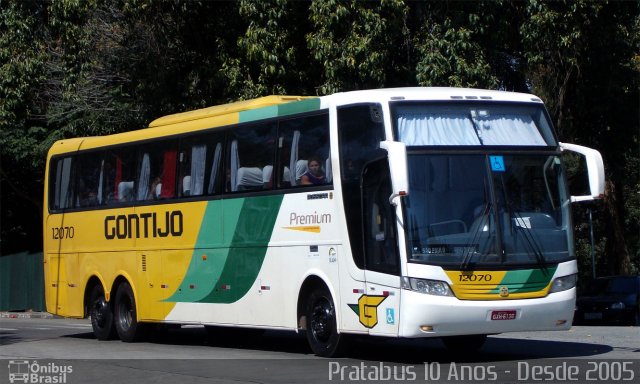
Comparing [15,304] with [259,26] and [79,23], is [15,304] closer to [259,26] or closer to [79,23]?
[79,23]

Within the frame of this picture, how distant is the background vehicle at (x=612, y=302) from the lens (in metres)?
25.3

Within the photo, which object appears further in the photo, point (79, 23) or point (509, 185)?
point (79, 23)

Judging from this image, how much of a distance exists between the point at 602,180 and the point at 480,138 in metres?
1.60

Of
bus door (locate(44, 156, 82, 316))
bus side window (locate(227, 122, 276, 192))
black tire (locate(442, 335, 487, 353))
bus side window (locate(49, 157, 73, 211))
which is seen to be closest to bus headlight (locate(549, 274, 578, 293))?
black tire (locate(442, 335, 487, 353))

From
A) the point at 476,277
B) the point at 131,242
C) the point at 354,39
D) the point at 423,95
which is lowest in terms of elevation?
the point at 476,277

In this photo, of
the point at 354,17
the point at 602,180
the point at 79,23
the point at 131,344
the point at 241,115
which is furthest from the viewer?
the point at 79,23

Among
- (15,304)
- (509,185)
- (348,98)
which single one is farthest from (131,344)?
(15,304)

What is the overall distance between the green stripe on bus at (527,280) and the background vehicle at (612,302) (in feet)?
43.0


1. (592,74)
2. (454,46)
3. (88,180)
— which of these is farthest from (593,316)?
(88,180)

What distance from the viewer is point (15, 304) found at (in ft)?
130

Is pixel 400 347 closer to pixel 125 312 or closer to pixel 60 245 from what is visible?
pixel 125 312

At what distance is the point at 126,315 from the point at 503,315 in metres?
8.69

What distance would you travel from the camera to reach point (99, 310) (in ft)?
64.9

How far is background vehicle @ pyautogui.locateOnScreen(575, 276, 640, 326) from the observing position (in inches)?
997
